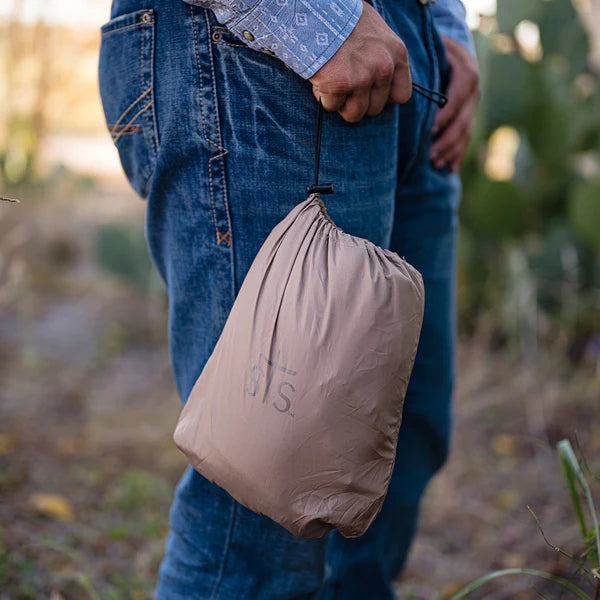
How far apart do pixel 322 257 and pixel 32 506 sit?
1.10 meters

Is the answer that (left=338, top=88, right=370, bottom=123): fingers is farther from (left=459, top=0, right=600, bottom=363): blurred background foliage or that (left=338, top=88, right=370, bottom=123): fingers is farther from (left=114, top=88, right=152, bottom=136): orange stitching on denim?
(left=459, top=0, right=600, bottom=363): blurred background foliage

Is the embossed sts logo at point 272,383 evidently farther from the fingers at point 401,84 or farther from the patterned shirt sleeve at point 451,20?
the patterned shirt sleeve at point 451,20

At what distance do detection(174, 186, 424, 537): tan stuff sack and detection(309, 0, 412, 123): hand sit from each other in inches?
5.0

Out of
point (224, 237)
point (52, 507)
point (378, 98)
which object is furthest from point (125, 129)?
point (52, 507)

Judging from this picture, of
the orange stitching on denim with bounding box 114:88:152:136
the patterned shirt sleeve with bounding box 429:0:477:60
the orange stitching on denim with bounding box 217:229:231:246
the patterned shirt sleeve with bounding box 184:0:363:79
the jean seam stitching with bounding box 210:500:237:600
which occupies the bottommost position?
the jean seam stitching with bounding box 210:500:237:600

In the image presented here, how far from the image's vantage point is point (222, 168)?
0.67 m

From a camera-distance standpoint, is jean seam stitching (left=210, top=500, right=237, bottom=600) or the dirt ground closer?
jean seam stitching (left=210, top=500, right=237, bottom=600)

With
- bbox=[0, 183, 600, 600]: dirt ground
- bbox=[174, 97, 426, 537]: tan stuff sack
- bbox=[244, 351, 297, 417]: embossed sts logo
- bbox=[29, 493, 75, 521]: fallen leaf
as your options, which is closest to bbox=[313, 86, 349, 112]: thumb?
bbox=[174, 97, 426, 537]: tan stuff sack

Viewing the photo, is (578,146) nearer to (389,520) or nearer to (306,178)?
(389,520)

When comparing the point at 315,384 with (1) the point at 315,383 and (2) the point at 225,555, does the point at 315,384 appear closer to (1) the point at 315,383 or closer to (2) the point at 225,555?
(1) the point at 315,383

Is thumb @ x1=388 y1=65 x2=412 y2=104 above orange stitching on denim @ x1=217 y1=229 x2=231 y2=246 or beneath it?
above

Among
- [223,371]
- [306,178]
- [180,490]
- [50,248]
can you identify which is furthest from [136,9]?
[50,248]

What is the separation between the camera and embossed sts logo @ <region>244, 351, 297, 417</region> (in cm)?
60

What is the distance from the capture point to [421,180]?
88 cm
